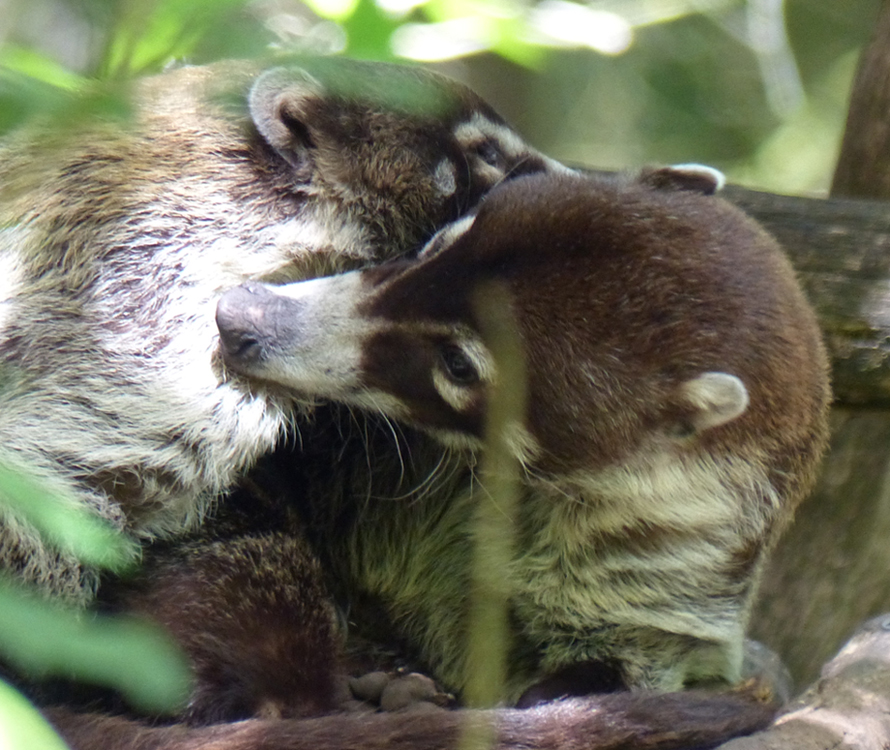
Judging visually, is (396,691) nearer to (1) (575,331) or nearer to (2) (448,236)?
(1) (575,331)

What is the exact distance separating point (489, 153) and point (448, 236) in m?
0.48

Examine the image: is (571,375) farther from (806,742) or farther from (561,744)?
(806,742)

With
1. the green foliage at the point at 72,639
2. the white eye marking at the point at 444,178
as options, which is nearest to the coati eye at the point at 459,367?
the white eye marking at the point at 444,178

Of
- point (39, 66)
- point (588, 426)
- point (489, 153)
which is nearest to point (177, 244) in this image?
point (489, 153)

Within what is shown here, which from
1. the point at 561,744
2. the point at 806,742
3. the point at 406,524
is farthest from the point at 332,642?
the point at 806,742

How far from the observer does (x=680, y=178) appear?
3293 mm

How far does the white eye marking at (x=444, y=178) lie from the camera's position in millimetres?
3260

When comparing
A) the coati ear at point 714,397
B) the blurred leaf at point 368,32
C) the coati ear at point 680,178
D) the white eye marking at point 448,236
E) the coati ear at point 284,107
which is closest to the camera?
the blurred leaf at point 368,32

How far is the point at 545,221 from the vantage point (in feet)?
9.32

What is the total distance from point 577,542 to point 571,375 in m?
0.58

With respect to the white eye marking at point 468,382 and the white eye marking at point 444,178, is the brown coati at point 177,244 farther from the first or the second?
the white eye marking at point 468,382

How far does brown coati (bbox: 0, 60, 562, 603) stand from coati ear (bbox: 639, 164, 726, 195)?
1.13ft

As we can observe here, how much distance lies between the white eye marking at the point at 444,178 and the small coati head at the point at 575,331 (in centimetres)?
33

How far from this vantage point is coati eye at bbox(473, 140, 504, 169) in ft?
10.9
